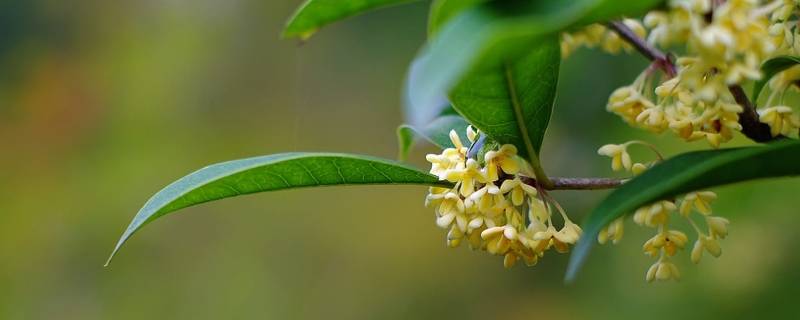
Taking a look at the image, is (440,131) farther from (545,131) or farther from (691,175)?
(691,175)

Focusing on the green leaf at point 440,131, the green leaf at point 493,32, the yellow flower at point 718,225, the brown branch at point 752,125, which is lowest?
the yellow flower at point 718,225

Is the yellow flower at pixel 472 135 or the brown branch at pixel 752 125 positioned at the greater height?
the yellow flower at pixel 472 135

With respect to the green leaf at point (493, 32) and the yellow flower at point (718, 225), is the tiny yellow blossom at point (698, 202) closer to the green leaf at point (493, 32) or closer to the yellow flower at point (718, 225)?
the yellow flower at point (718, 225)

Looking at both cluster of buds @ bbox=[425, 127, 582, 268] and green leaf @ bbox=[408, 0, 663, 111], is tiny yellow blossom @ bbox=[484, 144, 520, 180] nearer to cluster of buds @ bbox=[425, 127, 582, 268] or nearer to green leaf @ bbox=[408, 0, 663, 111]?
cluster of buds @ bbox=[425, 127, 582, 268]

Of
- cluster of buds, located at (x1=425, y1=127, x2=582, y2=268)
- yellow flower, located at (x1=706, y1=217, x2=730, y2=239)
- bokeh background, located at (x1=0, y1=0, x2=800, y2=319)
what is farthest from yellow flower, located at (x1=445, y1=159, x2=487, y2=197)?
bokeh background, located at (x1=0, y1=0, x2=800, y2=319)

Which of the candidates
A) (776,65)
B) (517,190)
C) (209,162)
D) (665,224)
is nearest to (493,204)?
(517,190)

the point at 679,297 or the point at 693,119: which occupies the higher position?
the point at 693,119

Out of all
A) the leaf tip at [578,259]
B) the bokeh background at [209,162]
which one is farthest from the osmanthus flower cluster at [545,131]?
the bokeh background at [209,162]

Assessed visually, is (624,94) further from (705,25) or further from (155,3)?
(155,3)

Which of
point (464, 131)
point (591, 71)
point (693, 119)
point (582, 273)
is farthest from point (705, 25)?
point (582, 273)
